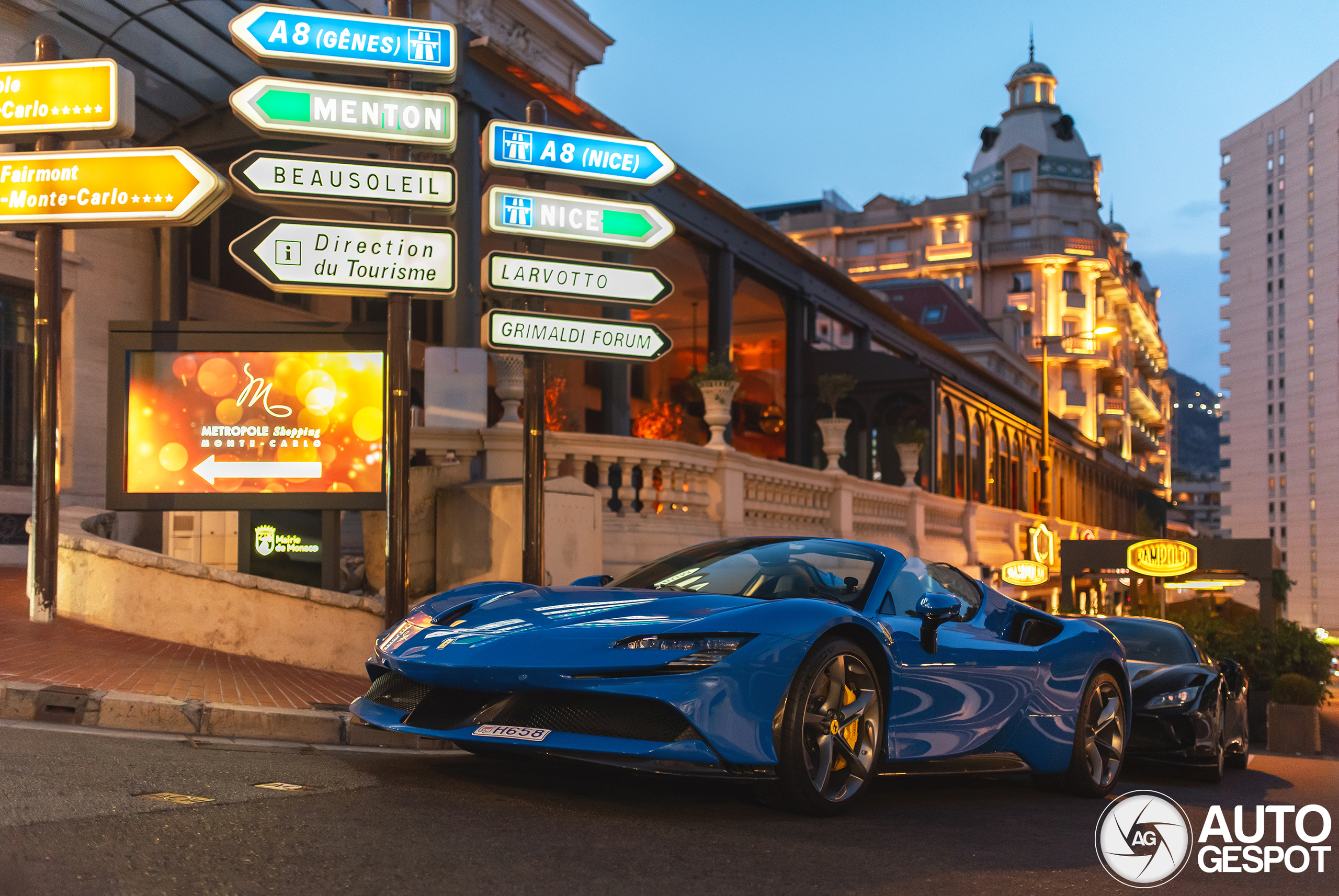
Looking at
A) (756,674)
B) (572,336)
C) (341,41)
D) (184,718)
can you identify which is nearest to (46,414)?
(341,41)

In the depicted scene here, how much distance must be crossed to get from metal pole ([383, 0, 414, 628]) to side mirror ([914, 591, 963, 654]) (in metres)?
4.96

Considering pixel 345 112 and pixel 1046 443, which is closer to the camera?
pixel 345 112

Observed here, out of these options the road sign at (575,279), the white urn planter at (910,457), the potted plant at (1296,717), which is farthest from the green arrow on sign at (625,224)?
the white urn planter at (910,457)

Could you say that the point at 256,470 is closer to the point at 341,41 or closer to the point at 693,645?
the point at 341,41

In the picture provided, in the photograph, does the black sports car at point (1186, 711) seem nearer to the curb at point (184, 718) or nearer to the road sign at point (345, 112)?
the curb at point (184, 718)

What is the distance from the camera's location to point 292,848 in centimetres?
380

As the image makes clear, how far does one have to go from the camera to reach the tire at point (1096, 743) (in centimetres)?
650

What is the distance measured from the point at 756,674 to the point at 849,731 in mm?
679

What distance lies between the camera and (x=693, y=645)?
4668mm

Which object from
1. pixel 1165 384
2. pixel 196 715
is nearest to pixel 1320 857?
pixel 196 715

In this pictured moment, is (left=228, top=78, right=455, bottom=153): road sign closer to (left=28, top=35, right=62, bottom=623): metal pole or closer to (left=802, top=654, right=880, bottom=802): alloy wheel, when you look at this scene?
(left=28, top=35, right=62, bottom=623): metal pole

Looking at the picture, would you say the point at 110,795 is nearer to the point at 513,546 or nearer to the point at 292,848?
the point at 292,848

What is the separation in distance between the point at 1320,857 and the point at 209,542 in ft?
38.1

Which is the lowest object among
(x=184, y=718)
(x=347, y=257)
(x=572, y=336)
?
(x=184, y=718)
